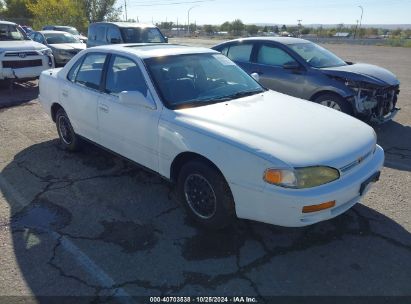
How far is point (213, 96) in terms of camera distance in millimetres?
3812

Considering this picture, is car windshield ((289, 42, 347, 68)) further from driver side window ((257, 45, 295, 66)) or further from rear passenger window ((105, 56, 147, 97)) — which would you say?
rear passenger window ((105, 56, 147, 97))

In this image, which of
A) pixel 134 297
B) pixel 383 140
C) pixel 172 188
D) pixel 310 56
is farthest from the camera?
pixel 310 56

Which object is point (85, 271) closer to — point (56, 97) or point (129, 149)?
point (129, 149)

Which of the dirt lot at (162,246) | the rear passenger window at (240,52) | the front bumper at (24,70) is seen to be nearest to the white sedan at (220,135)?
the dirt lot at (162,246)

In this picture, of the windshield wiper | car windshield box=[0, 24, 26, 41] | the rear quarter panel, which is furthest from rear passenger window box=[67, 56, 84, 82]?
car windshield box=[0, 24, 26, 41]

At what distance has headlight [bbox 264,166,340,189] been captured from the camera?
275 centimetres

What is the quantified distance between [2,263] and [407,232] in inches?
141

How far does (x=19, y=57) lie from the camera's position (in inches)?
369

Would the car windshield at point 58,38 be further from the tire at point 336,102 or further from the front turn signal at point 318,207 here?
the front turn signal at point 318,207

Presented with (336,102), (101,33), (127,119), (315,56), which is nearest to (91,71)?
(127,119)

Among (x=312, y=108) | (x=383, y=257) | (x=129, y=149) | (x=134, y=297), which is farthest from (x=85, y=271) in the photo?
(x=312, y=108)

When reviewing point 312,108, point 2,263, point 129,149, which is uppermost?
point 312,108

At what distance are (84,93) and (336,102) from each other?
4.22 metres

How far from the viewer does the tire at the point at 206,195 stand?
314 cm
